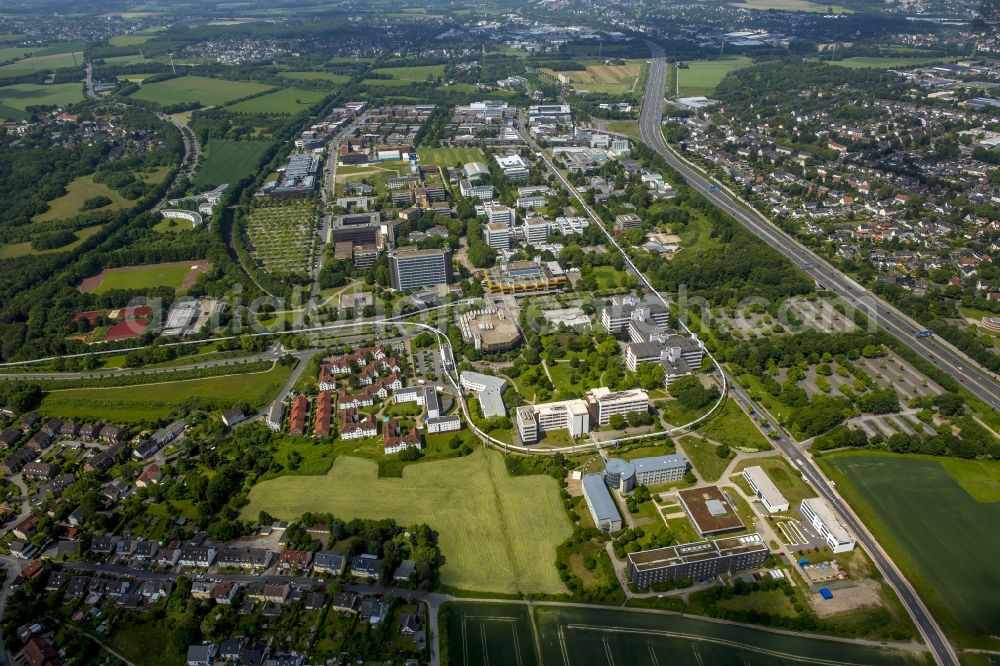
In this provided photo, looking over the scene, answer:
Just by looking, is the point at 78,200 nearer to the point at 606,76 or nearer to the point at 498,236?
the point at 498,236

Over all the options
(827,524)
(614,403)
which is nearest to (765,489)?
(827,524)

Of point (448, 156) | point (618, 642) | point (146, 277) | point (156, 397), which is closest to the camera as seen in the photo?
point (618, 642)

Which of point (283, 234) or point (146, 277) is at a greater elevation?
point (283, 234)

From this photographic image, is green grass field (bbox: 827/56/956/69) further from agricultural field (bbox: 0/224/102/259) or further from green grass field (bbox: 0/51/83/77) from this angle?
green grass field (bbox: 0/51/83/77)

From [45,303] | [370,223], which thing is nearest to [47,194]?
[45,303]

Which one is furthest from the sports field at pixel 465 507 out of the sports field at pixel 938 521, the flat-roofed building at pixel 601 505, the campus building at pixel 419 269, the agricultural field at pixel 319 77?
the agricultural field at pixel 319 77

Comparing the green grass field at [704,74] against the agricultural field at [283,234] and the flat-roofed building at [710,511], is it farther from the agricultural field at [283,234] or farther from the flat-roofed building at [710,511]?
the flat-roofed building at [710,511]
